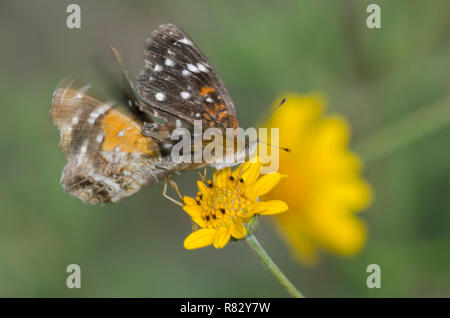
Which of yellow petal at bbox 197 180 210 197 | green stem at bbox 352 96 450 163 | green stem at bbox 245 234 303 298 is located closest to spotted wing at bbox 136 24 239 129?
yellow petal at bbox 197 180 210 197

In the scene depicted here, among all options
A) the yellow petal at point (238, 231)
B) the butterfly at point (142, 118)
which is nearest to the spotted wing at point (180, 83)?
the butterfly at point (142, 118)

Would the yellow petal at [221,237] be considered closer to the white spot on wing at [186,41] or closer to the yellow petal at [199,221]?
the yellow petal at [199,221]

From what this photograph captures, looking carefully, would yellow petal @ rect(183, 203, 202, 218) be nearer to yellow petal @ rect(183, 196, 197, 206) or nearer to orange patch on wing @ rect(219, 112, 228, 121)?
yellow petal @ rect(183, 196, 197, 206)

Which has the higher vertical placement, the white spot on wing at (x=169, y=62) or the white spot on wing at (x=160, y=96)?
the white spot on wing at (x=169, y=62)

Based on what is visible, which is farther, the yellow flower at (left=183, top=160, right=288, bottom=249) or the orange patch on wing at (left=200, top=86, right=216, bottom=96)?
the orange patch on wing at (left=200, top=86, right=216, bottom=96)

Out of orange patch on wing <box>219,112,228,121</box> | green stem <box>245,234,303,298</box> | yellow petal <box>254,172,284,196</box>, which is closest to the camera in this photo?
green stem <box>245,234,303,298</box>

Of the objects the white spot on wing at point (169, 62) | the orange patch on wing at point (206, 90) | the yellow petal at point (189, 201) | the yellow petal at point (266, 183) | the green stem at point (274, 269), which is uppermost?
the white spot on wing at point (169, 62)
